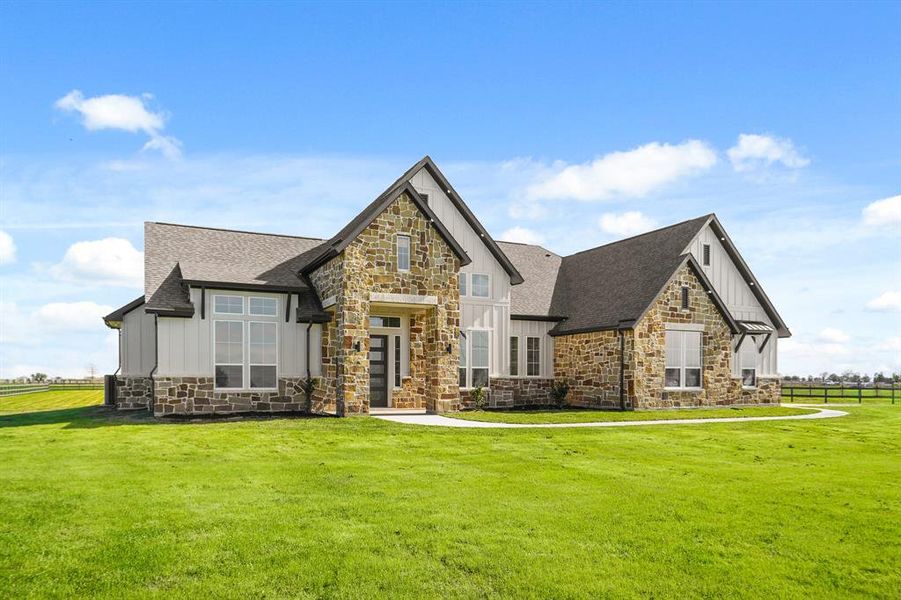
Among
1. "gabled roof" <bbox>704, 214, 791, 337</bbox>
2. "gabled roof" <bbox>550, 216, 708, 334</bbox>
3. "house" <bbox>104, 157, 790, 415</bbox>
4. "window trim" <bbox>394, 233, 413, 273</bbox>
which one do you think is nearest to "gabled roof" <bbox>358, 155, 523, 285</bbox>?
"house" <bbox>104, 157, 790, 415</bbox>

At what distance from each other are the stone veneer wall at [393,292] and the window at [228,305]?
105 inches

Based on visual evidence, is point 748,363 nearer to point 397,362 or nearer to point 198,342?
point 397,362

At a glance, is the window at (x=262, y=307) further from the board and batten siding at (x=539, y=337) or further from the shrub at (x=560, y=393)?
the shrub at (x=560, y=393)

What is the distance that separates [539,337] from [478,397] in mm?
4687

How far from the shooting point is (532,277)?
1216 inches

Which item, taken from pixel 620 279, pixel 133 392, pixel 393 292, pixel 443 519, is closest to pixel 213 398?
pixel 133 392

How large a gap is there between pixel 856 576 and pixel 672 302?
63.5ft

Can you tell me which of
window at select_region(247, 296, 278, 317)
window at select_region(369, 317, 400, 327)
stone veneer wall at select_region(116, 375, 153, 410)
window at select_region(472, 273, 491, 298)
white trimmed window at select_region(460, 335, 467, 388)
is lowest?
stone veneer wall at select_region(116, 375, 153, 410)

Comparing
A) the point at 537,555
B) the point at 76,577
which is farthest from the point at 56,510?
the point at 537,555

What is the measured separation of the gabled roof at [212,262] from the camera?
70.4 feet

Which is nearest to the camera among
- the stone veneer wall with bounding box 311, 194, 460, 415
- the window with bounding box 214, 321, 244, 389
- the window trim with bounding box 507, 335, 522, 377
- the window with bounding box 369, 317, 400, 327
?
the stone veneer wall with bounding box 311, 194, 460, 415

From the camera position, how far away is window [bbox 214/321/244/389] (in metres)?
21.7

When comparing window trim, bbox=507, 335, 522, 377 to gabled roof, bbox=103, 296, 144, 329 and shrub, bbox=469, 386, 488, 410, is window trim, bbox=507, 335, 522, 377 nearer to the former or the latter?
shrub, bbox=469, 386, 488, 410

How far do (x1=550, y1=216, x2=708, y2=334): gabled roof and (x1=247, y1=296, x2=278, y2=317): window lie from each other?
1166cm
